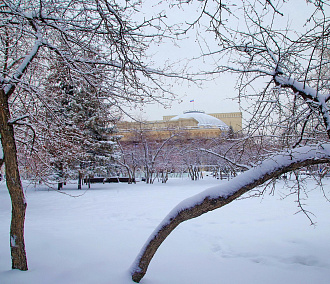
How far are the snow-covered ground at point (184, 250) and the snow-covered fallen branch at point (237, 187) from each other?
1.00 metres

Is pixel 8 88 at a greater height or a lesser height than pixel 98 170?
greater

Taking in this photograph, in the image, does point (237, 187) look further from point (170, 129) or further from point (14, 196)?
point (170, 129)

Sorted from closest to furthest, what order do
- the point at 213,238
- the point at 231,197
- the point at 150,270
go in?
the point at 231,197, the point at 150,270, the point at 213,238

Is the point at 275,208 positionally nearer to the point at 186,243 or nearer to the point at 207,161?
the point at 186,243

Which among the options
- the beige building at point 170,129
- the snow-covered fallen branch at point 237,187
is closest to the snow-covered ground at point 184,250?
the snow-covered fallen branch at point 237,187

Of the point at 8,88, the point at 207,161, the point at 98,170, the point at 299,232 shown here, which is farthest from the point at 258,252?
the point at 207,161

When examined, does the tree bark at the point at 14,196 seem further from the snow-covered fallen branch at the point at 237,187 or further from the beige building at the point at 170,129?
the beige building at the point at 170,129

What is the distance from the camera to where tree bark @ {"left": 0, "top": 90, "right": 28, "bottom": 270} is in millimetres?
3639

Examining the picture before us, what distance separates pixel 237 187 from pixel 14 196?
2.67 metres

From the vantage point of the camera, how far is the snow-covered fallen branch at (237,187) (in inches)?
128

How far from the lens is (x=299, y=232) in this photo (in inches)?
266

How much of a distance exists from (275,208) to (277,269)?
6.05 m

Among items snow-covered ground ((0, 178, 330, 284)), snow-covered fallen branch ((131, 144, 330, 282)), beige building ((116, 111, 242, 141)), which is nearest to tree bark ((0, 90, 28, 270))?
snow-covered ground ((0, 178, 330, 284))

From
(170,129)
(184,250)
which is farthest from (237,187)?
(170,129)
